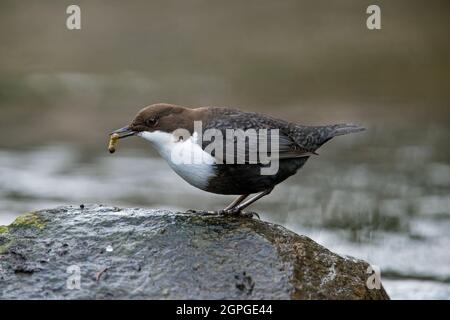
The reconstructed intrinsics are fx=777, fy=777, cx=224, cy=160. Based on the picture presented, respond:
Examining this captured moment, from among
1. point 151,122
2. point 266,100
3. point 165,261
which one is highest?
point 151,122

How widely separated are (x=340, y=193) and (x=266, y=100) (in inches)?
153

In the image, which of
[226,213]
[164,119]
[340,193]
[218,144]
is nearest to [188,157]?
[218,144]

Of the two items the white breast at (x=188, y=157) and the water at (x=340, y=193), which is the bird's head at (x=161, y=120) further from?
the water at (x=340, y=193)

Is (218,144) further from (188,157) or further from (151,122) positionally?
(151,122)

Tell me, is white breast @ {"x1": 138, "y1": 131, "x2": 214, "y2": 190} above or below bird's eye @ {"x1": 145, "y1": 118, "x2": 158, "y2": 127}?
below

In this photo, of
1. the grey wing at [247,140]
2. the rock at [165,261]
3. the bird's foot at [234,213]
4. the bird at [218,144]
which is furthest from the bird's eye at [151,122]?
the bird's foot at [234,213]

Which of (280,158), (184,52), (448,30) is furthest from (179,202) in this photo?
(448,30)

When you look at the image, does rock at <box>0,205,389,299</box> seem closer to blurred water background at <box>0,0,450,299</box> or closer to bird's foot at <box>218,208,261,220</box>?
bird's foot at <box>218,208,261,220</box>

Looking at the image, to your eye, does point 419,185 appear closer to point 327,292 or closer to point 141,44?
point 327,292

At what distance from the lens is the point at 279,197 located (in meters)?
8.55

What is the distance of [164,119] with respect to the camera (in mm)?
4691

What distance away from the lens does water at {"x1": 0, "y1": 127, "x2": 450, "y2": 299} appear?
699 centimetres

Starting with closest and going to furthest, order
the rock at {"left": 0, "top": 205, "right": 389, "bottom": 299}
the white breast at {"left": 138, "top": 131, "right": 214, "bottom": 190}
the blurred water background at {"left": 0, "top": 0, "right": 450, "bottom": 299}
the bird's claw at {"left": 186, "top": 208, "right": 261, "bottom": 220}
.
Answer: the rock at {"left": 0, "top": 205, "right": 389, "bottom": 299}
the white breast at {"left": 138, "top": 131, "right": 214, "bottom": 190}
the bird's claw at {"left": 186, "top": 208, "right": 261, "bottom": 220}
the blurred water background at {"left": 0, "top": 0, "right": 450, "bottom": 299}

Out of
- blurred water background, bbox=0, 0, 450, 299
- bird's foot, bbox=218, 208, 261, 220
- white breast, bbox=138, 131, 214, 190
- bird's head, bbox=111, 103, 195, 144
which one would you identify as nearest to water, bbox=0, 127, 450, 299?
blurred water background, bbox=0, 0, 450, 299
